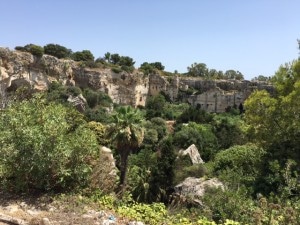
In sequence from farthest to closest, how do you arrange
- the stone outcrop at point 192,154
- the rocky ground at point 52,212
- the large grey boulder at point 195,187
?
the stone outcrop at point 192,154
the large grey boulder at point 195,187
the rocky ground at point 52,212

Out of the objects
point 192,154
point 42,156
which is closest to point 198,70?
point 192,154

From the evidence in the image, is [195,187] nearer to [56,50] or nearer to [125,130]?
[125,130]

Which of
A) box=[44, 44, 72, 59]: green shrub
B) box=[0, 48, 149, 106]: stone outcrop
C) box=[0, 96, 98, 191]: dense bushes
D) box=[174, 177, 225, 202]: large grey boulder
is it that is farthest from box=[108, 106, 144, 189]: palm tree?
box=[44, 44, 72, 59]: green shrub

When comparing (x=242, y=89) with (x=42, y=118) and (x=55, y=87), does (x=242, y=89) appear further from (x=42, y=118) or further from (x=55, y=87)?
(x=42, y=118)

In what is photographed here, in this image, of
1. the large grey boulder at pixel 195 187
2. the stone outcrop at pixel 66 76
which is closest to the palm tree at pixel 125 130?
the large grey boulder at pixel 195 187

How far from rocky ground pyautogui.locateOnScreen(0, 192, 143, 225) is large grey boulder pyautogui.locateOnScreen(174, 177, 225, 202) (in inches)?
402

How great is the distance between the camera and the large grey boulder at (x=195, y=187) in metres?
18.6

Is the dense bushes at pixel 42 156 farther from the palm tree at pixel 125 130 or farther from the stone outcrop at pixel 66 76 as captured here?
the stone outcrop at pixel 66 76

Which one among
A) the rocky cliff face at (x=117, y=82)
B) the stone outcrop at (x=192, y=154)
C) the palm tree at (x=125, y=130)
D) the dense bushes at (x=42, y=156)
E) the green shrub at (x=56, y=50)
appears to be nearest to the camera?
the dense bushes at (x=42, y=156)

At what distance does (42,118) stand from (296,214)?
7347 mm

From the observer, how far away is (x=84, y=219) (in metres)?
8.33

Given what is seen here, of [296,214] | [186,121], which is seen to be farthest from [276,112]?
[186,121]

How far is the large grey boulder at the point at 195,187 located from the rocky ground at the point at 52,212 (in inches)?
402

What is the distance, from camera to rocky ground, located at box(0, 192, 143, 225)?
814cm
